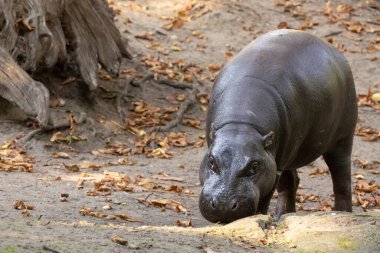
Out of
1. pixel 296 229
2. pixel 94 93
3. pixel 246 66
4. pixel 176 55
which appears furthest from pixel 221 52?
pixel 296 229

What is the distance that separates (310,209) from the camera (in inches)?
287

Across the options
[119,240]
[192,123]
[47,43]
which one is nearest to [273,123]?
[119,240]

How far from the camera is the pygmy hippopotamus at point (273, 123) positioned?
17.0 ft

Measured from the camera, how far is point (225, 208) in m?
5.04

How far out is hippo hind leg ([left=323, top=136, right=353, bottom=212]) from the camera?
6.89 meters

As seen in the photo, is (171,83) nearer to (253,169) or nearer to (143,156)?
(143,156)

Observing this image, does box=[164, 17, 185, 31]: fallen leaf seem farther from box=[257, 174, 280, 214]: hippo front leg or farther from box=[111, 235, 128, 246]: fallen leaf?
box=[111, 235, 128, 246]: fallen leaf

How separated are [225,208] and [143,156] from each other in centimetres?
374

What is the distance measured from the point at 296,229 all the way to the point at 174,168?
3715 millimetres

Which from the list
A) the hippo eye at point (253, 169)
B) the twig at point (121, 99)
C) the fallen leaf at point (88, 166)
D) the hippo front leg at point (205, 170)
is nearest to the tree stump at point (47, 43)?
the twig at point (121, 99)

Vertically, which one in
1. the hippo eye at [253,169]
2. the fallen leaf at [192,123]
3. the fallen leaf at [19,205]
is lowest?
the fallen leaf at [192,123]

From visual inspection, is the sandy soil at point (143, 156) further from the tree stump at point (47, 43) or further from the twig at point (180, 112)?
the tree stump at point (47, 43)

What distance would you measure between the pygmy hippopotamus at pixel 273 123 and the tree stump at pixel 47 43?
296cm

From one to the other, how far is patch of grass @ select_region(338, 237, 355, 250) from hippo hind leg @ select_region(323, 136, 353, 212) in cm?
248
